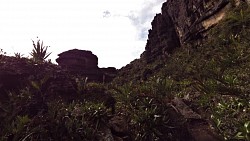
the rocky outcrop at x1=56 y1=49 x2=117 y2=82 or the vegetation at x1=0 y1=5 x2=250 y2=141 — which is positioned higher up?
the rocky outcrop at x1=56 y1=49 x2=117 y2=82

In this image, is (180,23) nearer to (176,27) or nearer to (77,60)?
(176,27)

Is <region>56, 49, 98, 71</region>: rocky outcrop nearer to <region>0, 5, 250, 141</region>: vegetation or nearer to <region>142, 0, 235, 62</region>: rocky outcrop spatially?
<region>142, 0, 235, 62</region>: rocky outcrop

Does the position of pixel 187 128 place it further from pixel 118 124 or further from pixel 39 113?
pixel 39 113

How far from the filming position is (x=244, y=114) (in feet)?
41.5

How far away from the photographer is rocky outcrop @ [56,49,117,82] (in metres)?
38.2

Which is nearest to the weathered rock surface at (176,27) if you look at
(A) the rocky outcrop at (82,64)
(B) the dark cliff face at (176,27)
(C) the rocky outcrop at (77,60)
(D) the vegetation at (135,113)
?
(B) the dark cliff face at (176,27)

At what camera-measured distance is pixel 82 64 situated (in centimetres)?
3953

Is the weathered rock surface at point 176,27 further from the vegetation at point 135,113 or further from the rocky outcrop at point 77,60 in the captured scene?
the vegetation at point 135,113

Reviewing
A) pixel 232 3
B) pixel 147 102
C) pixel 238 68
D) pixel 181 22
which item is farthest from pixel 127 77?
pixel 147 102

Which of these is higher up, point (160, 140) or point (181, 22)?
point (181, 22)

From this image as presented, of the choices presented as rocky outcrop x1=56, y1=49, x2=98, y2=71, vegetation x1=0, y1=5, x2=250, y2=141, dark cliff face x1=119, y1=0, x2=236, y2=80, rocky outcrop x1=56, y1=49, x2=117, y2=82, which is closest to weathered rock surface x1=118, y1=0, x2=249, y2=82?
dark cliff face x1=119, y1=0, x2=236, y2=80

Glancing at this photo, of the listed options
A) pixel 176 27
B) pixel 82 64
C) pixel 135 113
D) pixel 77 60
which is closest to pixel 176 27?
pixel 176 27

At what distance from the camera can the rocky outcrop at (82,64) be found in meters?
38.2

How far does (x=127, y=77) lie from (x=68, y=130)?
3003 cm
